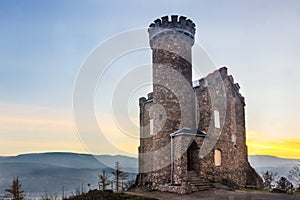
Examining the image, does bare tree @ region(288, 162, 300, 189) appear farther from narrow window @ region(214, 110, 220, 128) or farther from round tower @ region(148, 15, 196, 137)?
round tower @ region(148, 15, 196, 137)

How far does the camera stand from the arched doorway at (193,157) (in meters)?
20.9

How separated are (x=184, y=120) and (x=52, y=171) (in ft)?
115

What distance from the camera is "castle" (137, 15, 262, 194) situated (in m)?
20.5

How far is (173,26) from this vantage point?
2258 cm

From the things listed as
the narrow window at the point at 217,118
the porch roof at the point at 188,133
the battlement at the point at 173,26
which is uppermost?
the battlement at the point at 173,26

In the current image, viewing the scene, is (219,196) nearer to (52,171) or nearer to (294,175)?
(294,175)

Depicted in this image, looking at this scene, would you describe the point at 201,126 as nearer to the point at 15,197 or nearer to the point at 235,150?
the point at 235,150

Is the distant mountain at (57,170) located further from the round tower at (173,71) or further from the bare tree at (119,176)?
the round tower at (173,71)

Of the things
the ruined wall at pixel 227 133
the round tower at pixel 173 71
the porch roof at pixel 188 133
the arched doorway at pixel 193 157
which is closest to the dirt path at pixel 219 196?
the arched doorway at pixel 193 157

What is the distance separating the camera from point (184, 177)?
19016mm

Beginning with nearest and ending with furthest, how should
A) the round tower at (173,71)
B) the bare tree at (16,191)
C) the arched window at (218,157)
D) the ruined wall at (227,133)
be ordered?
1. the ruined wall at (227,133)
2. the round tower at (173,71)
3. the arched window at (218,157)
4. the bare tree at (16,191)

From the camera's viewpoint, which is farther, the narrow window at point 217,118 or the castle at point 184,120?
the narrow window at point 217,118

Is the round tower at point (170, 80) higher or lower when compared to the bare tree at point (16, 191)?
higher

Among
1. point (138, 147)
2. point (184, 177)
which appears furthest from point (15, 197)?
point (184, 177)
